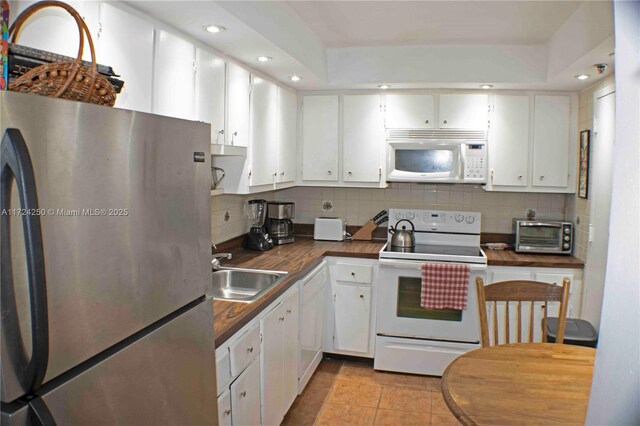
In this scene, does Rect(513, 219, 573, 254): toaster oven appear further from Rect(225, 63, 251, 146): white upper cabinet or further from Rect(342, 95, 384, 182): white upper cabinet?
Rect(225, 63, 251, 146): white upper cabinet

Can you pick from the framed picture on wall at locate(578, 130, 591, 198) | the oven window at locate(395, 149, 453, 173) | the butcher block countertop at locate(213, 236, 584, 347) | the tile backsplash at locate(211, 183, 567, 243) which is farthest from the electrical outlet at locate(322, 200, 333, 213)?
the framed picture on wall at locate(578, 130, 591, 198)

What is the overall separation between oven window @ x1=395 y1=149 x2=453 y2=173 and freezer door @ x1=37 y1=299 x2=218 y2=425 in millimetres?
2665

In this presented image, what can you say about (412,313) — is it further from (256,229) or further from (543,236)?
(256,229)

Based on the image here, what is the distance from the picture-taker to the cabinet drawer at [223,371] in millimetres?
1943

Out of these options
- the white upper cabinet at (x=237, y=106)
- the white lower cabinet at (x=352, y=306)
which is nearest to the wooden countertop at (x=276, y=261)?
the white lower cabinet at (x=352, y=306)

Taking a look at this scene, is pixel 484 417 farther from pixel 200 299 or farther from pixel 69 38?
pixel 69 38

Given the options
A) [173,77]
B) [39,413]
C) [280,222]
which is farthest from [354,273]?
[39,413]

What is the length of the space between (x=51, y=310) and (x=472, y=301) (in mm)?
3109

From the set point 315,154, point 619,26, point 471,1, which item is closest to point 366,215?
point 315,154

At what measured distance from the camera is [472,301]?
357cm

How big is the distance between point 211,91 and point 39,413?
1.96 metres

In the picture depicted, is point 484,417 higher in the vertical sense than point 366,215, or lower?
lower

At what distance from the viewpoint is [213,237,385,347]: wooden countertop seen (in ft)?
6.99

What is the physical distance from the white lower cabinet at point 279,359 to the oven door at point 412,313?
877mm
